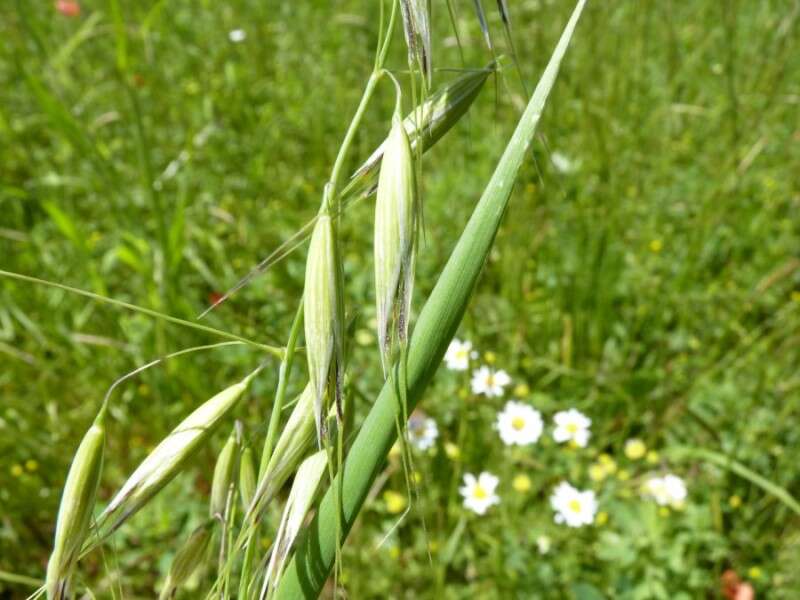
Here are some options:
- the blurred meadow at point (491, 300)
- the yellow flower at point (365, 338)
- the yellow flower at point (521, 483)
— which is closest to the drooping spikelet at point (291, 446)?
the blurred meadow at point (491, 300)

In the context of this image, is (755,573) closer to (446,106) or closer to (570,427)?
(570,427)

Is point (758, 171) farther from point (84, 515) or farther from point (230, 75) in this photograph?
point (84, 515)

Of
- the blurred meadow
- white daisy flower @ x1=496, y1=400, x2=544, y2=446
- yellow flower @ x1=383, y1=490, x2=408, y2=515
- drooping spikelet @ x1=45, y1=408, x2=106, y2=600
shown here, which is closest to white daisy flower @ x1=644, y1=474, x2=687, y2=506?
the blurred meadow

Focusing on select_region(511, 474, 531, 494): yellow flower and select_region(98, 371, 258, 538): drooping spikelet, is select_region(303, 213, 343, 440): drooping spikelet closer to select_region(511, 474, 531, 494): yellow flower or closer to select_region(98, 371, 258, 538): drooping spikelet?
select_region(98, 371, 258, 538): drooping spikelet

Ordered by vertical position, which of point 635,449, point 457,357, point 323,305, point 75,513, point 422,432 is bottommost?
point 635,449

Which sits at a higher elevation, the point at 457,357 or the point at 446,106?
the point at 446,106

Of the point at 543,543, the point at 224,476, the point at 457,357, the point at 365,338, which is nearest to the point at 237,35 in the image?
the point at 365,338
